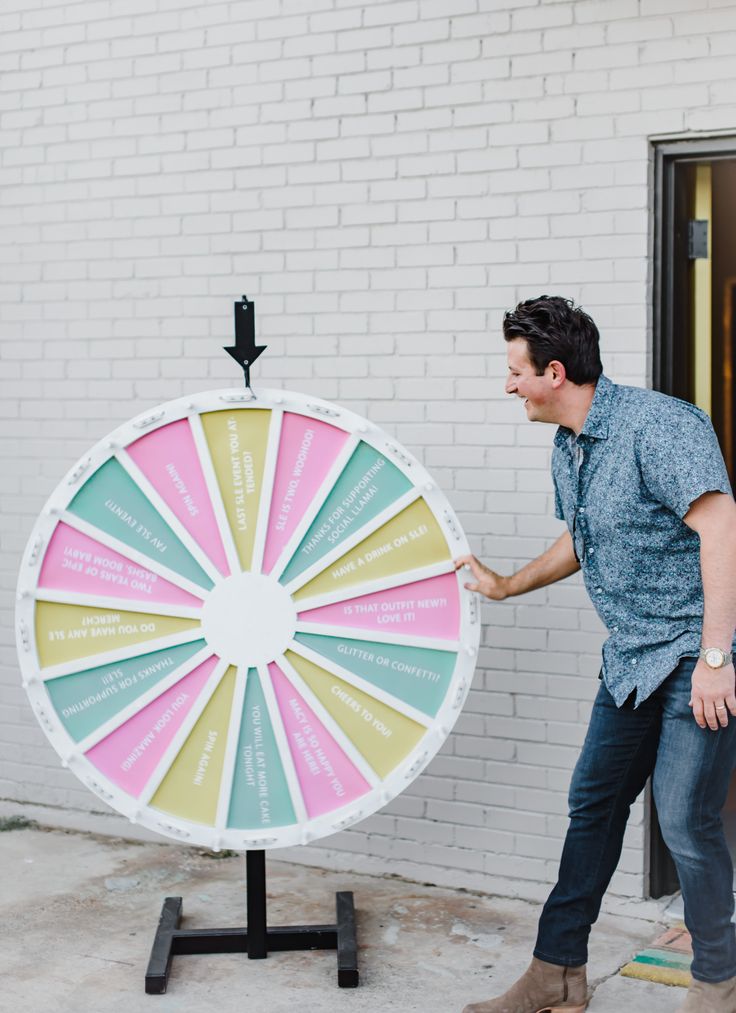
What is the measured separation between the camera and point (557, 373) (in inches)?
129

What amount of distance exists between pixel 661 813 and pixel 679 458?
84 centimetres

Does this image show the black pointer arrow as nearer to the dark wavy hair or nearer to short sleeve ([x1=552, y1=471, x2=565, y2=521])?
the dark wavy hair

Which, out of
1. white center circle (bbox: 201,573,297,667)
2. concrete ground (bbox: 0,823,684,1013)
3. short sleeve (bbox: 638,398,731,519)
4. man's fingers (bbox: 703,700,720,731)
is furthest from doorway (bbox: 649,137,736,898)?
white center circle (bbox: 201,573,297,667)

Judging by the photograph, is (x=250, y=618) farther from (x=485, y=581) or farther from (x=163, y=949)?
(x=163, y=949)

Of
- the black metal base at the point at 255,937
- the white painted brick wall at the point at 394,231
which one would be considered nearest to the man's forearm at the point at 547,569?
the white painted brick wall at the point at 394,231

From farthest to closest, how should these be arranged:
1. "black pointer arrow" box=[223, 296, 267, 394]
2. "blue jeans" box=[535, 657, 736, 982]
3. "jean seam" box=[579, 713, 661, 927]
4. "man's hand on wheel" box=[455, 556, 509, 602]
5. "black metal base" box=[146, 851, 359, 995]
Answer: "black metal base" box=[146, 851, 359, 995], "black pointer arrow" box=[223, 296, 267, 394], "man's hand on wheel" box=[455, 556, 509, 602], "jean seam" box=[579, 713, 661, 927], "blue jeans" box=[535, 657, 736, 982]

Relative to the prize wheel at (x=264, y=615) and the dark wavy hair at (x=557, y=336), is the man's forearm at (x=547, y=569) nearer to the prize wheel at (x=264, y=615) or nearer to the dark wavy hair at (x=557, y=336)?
the prize wheel at (x=264, y=615)

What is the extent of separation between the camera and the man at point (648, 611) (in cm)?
306

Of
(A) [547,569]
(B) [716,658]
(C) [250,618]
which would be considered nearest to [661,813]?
(B) [716,658]

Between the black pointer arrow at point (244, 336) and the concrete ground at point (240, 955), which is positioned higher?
the black pointer arrow at point (244, 336)

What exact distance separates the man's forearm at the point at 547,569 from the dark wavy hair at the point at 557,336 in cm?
51

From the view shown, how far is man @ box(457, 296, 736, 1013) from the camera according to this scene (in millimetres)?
3059

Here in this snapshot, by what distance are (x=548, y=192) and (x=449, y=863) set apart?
7.12 ft

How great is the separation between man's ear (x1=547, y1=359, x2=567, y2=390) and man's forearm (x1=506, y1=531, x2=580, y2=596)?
482 millimetres
